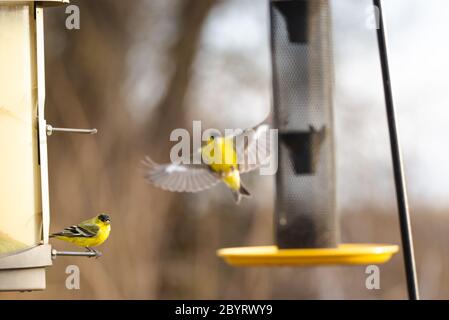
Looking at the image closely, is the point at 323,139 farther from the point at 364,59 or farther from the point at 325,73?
the point at 364,59

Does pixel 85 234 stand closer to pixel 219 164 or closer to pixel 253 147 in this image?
pixel 219 164

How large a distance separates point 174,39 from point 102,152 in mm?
2125

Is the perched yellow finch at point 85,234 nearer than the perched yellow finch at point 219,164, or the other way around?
the perched yellow finch at point 85,234

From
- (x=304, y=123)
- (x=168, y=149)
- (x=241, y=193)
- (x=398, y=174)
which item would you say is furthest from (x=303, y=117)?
(x=168, y=149)

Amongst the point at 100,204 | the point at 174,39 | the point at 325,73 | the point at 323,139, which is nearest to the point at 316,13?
the point at 325,73

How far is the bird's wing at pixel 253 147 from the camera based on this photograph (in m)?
5.88

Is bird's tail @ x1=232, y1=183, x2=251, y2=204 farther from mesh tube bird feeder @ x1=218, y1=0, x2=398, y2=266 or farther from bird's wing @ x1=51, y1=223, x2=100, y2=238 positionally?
bird's wing @ x1=51, y1=223, x2=100, y2=238

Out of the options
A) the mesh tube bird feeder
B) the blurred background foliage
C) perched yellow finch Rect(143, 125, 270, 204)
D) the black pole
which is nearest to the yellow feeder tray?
the black pole

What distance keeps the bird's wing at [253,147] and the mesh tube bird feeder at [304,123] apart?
25 centimetres

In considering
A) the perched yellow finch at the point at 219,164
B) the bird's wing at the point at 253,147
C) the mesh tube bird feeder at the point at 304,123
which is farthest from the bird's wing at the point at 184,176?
the mesh tube bird feeder at the point at 304,123

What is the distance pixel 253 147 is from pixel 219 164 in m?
0.26

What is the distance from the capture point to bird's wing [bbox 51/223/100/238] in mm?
5215

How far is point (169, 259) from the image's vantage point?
11.4 meters

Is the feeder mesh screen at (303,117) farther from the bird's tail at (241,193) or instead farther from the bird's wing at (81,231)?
the bird's wing at (81,231)
